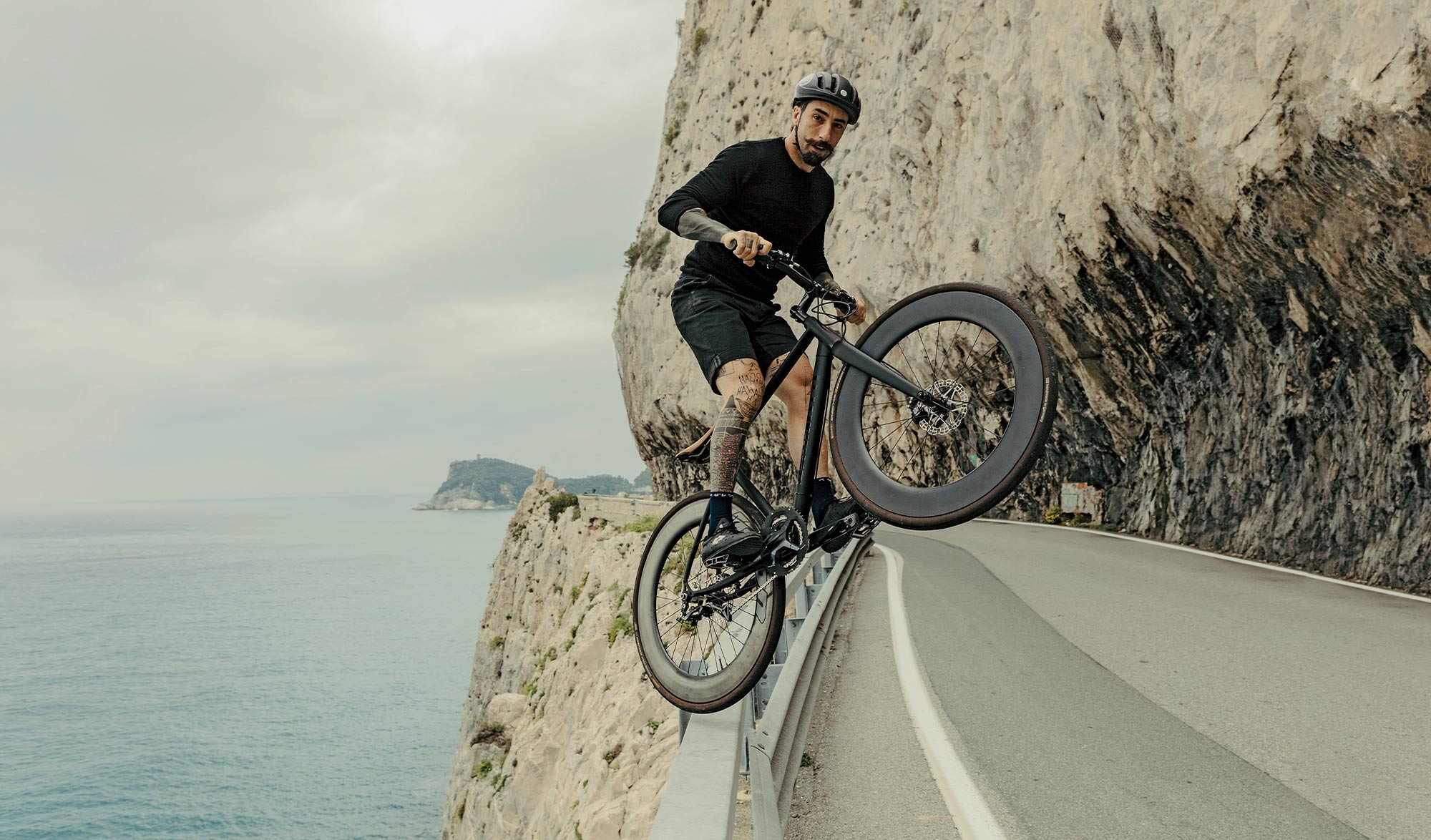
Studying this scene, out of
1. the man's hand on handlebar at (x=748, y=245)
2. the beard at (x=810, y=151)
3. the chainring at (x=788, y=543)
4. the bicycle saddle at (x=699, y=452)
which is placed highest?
the beard at (x=810, y=151)

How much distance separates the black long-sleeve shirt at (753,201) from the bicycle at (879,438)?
0.23m

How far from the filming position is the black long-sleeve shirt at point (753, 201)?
301 cm

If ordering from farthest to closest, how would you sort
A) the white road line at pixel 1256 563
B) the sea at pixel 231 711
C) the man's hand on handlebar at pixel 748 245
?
the sea at pixel 231 711, the white road line at pixel 1256 563, the man's hand on handlebar at pixel 748 245

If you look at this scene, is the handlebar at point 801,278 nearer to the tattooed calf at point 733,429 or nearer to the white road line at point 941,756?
the tattooed calf at point 733,429

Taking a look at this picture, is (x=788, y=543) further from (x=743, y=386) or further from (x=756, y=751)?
(x=756, y=751)

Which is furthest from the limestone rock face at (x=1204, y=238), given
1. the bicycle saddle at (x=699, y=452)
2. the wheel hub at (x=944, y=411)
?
the wheel hub at (x=944, y=411)

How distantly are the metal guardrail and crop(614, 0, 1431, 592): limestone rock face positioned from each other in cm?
462

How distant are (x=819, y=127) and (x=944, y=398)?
3.52ft

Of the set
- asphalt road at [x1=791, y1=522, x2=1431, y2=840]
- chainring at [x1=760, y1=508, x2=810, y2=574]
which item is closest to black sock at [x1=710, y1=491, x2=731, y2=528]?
chainring at [x1=760, y1=508, x2=810, y2=574]

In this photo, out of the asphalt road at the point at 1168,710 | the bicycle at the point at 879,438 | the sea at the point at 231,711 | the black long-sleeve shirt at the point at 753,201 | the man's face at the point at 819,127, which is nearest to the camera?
the bicycle at the point at 879,438

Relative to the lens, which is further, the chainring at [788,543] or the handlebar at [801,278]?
the handlebar at [801,278]

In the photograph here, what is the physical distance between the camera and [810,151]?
9.67 feet

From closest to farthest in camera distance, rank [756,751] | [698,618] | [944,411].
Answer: [944,411], [756,751], [698,618]

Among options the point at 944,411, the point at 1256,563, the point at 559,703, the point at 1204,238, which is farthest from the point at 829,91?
the point at 559,703
